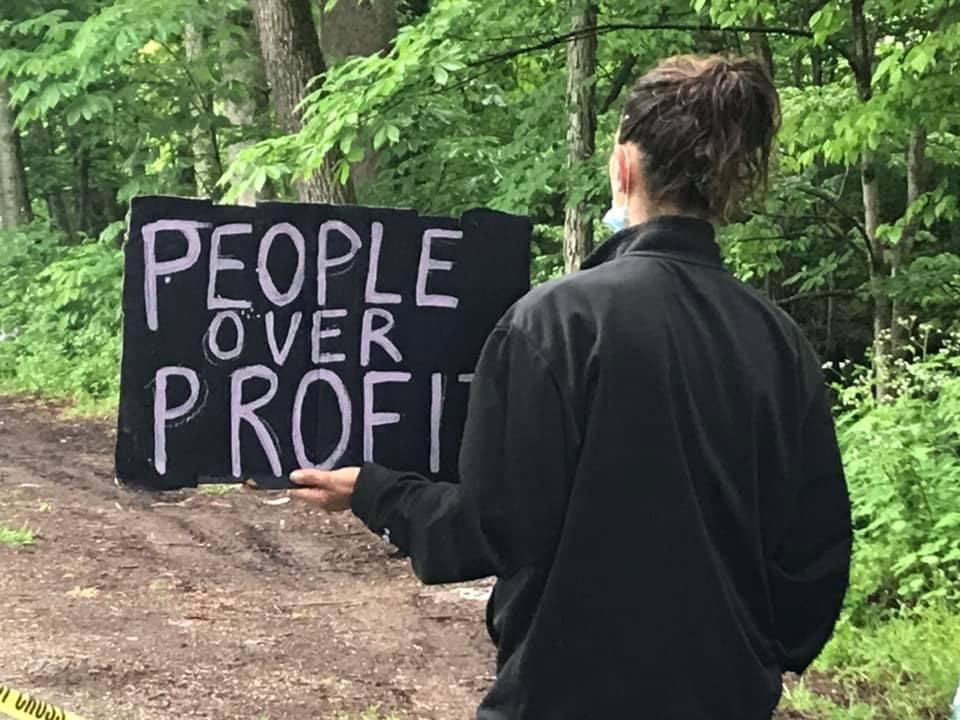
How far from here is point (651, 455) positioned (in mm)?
1617

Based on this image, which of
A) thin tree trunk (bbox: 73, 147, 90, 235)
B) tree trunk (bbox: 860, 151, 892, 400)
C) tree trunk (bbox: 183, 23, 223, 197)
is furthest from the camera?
thin tree trunk (bbox: 73, 147, 90, 235)

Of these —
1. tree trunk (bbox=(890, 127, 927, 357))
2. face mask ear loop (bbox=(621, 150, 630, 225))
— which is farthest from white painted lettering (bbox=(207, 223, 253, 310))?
tree trunk (bbox=(890, 127, 927, 357))

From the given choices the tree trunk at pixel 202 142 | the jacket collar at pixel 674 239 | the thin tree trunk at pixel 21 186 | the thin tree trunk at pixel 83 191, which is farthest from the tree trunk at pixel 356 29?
the thin tree trunk at pixel 83 191

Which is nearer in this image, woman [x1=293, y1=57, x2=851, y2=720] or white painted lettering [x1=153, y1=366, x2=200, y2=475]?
woman [x1=293, y1=57, x2=851, y2=720]

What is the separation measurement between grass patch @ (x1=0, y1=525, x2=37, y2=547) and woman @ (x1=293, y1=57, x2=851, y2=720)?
18.2 ft

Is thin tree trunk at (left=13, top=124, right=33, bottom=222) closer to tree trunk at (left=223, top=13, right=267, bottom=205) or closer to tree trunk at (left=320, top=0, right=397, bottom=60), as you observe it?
tree trunk at (left=223, top=13, right=267, bottom=205)

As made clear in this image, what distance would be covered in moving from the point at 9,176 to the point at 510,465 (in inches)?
642

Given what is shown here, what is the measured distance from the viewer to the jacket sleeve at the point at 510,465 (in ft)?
5.22

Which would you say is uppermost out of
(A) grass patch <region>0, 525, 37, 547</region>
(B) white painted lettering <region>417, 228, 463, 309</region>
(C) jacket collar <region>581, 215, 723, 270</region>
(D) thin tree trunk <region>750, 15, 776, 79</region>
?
(D) thin tree trunk <region>750, 15, 776, 79</region>

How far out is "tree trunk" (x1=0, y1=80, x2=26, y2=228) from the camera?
16.2m

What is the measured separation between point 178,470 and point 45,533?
17.7 ft

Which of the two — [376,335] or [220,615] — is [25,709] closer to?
[376,335]

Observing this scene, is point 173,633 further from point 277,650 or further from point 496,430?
point 496,430

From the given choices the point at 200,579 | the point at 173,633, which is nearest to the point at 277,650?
the point at 173,633
